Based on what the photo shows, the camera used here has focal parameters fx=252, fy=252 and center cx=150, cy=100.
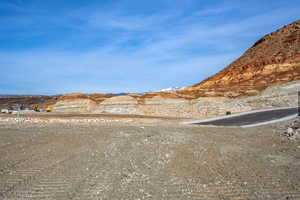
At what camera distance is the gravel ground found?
18.5ft

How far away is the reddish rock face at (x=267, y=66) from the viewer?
55.6 meters

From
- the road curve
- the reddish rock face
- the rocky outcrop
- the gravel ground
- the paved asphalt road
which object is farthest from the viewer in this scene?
the reddish rock face

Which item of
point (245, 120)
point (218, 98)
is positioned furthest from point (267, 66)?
point (245, 120)

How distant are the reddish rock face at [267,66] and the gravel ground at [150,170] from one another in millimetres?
38984

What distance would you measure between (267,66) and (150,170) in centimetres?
6807

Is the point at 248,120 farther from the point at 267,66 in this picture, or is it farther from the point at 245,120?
the point at 267,66

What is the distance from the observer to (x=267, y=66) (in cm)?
6681

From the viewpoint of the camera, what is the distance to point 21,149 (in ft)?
34.8

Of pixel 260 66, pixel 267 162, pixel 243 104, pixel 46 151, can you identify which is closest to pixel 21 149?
pixel 46 151

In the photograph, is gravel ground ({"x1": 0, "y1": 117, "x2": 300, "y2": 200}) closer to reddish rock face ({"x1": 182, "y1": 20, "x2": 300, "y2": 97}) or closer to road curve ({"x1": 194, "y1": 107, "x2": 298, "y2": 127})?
road curve ({"x1": 194, "y1": 107, "x2": 298, "y2": 127})

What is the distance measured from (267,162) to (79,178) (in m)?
5.93

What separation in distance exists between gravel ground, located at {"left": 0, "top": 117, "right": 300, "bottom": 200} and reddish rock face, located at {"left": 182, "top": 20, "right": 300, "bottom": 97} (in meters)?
39.0

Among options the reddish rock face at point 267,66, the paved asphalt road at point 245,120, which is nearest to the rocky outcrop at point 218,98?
the reddish rock face at point 267,66

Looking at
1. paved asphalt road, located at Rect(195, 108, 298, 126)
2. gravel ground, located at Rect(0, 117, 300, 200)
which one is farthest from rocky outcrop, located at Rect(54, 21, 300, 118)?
gravel ground, located at Rect(0, 117, 300, 200)
